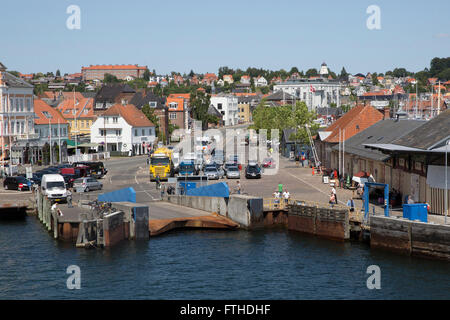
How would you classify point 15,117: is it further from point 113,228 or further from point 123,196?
point 113,228

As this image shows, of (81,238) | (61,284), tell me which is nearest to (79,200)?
(81,238)

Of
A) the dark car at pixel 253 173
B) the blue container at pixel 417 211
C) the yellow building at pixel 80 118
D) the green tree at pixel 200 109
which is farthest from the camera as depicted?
the green tree at pixel 200 109

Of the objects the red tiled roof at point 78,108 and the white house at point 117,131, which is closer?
the white house at point 117,131

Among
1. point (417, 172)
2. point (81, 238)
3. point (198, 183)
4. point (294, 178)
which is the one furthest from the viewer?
point (294, 178)

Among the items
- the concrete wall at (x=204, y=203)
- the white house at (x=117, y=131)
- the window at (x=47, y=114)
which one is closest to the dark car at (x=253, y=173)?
the concrete wall at (x=204, y=203)

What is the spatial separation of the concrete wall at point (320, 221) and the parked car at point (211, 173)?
70.6 ft

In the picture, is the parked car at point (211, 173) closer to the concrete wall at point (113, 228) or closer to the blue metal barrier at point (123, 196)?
the blue metal barrier at point (123, 196)

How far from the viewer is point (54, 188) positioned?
2211 inches

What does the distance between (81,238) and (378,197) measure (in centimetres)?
2315

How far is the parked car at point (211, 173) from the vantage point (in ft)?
233

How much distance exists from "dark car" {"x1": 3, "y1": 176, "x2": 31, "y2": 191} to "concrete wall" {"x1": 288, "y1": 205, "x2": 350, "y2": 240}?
2946 centimetres
